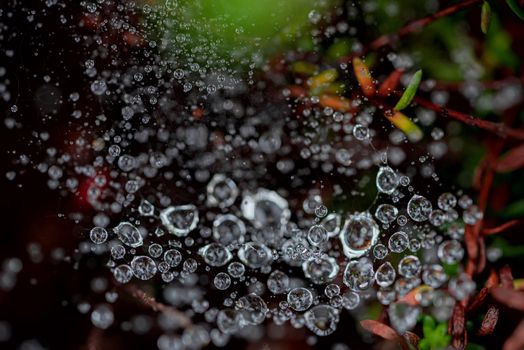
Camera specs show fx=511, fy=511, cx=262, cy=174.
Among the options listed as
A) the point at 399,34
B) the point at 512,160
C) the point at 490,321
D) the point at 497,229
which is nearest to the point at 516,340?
the point at 490,321

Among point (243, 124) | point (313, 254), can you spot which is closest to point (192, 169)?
point (243, 124)

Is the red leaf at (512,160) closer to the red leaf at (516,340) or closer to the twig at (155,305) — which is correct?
the red leaf at (516,340)

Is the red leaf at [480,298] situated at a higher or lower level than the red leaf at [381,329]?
higher

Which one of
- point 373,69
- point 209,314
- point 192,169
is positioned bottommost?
point 209,314

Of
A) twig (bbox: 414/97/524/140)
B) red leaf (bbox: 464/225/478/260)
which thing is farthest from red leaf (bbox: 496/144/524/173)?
red leaf (bbox: 464/225/478/260)

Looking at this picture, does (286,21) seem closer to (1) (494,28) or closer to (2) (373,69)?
(2) (373,69)

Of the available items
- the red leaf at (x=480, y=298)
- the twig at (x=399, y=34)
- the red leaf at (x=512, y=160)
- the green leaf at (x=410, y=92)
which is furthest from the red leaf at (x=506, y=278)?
the twig at (x=399, y=34)
